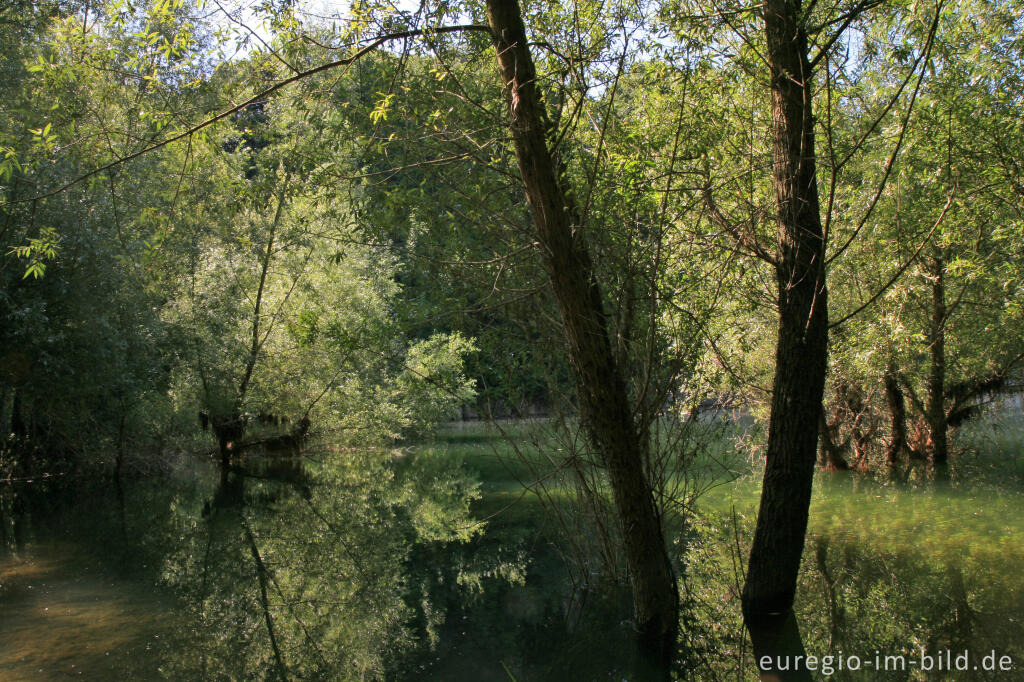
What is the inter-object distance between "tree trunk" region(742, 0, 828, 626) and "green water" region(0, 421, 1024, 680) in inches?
30.5

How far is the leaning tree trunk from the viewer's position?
5.11 meters

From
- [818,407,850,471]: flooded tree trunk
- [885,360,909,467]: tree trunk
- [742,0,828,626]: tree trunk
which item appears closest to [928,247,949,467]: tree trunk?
[885,360,909,467]: tree trunk

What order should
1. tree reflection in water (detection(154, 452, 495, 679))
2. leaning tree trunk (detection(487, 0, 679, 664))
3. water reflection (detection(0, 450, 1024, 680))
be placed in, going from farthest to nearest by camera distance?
tree reflection in water (detection(154, 452, 495, 679)) → water reflection (detection(0, 450, 1024, 680)) → leaning tree trunk (detection(487, 0, 679, 664))

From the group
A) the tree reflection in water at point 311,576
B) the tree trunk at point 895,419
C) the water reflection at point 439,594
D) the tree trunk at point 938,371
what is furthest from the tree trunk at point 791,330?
the tree trunk at point 895,419

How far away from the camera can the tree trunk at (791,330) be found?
17.9 ft

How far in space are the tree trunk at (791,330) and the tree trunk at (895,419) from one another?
977 centimetres

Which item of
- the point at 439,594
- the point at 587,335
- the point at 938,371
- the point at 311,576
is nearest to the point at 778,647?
the point at 587,335

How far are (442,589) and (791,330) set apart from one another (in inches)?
170

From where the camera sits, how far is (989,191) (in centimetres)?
950

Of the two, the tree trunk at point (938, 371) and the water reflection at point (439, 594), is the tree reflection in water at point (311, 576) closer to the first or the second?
the water reflection at point (439, 594)

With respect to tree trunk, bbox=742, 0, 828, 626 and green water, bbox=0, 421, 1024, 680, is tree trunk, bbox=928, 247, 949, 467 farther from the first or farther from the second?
tree trunk, bbox=742, 0, 828, 626

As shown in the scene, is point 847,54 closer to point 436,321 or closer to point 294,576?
point 436,321

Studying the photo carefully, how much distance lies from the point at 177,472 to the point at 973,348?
18004 millimetres

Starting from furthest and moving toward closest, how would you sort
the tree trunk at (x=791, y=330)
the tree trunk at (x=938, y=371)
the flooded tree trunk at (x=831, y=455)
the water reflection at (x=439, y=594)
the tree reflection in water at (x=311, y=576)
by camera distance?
the flooded tree trunk at (x=831, y=455) < the tree trunk at (x=938, y=371) < the tree reflection in water at (x=311, y=576) < the water reflection at (x=439, y=594) < the tree trunk at (x=791, y=330)
